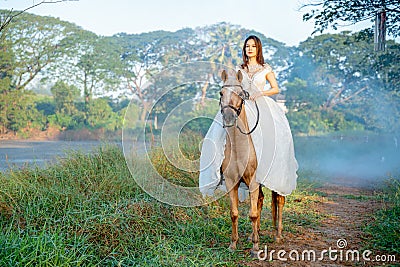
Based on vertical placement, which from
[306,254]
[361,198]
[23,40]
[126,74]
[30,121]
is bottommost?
[361,198]

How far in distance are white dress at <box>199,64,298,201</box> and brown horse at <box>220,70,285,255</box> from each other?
0.06 m

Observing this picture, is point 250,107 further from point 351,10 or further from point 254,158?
point 351,10

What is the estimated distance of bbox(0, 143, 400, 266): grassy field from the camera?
120 inches

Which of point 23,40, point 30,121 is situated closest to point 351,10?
point 30,121

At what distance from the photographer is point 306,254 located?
3613 mm

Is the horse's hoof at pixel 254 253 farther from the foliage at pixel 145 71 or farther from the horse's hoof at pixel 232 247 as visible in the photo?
the foliage at pixel 145 71

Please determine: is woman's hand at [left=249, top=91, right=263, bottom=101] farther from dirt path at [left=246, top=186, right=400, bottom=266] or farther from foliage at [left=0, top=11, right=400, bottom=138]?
foliage at [left=0, top=11, right=400, bottom=138]

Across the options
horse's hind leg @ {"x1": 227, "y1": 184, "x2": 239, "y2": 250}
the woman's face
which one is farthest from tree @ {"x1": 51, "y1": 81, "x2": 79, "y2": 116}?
horse's hind leg @ {"x1": 227, "y1": 184, "x2": 239, "y2": 250}

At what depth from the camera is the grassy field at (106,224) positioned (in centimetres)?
304

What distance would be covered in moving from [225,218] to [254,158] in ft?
4.18

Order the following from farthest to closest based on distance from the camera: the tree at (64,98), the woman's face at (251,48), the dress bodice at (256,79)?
1. the tree at (64,98)
2. the woman's face at (251,48)
3. the dress bodice at (256,79)

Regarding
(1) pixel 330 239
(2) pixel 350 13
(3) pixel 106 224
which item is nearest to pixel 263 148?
(1) pixel 330 239

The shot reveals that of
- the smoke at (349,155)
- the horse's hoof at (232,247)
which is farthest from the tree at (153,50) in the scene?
the horse's hoof at (232,247)

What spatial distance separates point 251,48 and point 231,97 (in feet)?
3.20
